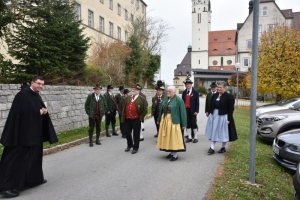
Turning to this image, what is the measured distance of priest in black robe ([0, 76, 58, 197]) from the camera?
4.34 meters

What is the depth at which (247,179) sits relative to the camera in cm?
517

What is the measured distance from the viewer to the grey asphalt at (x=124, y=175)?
176 inches

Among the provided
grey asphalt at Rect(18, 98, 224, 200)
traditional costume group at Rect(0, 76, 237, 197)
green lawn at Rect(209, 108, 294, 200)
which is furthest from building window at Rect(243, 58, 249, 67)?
green lawn at Rect(209, 108, 294, 200)

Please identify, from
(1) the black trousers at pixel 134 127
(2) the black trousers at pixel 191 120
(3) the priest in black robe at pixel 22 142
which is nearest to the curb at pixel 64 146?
(1) the black trousers at pixel 134 127

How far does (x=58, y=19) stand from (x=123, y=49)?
1036cm

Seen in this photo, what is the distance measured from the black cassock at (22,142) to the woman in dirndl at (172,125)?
302 centimetres

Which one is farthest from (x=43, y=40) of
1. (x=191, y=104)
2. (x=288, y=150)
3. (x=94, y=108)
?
(x=288, y=150)

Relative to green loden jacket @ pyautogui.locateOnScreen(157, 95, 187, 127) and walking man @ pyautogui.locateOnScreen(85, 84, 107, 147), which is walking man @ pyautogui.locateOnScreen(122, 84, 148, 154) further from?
walking man @ pyautogui.locateOnScreen(85, 84, 107, 147)

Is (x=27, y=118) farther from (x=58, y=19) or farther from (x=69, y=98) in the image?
(x=58, y=19)

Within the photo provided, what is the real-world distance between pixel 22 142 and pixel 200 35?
80.2 metres

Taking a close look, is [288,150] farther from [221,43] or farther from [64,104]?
[221,43]

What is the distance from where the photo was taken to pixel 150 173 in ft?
18.5

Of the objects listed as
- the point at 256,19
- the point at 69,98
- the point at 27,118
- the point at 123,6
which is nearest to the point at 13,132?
the point at 27,118

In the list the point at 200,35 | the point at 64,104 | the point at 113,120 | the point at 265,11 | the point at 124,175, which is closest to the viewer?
Result: the point at 124,175
